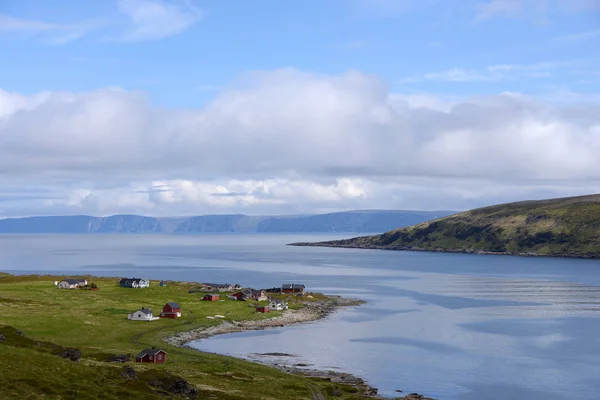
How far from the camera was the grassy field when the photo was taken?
53188 mm

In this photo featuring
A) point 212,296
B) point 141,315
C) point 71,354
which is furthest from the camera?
point 212,296

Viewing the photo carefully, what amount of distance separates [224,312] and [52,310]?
37567 mm

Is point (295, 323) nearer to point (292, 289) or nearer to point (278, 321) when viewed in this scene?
point (278, 321)

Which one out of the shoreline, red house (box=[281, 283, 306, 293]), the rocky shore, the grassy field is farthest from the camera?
red house (box=[281, 283, 306, 293])

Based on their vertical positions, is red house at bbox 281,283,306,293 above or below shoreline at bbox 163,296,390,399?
above

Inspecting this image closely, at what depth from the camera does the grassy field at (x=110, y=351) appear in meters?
53.2

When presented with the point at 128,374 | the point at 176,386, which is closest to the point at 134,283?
the point at 128,374

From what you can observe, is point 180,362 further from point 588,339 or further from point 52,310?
point 588,339

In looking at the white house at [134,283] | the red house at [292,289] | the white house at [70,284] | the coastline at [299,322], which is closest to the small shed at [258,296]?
the coastline at [299,322]

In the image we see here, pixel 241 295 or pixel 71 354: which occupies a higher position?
pixel 71 354

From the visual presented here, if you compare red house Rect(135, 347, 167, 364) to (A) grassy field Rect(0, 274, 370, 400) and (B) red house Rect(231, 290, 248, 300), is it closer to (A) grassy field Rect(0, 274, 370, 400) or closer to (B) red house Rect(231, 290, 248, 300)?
(A) grassy field Rect(0, 274, 370, 400)

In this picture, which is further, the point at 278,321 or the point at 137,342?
the point at 278,321

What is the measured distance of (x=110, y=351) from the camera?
87.9 meters

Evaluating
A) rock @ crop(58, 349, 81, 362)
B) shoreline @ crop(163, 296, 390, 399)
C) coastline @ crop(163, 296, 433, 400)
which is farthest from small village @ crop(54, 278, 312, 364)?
rock @ crop(58, 349, 81, 362)
